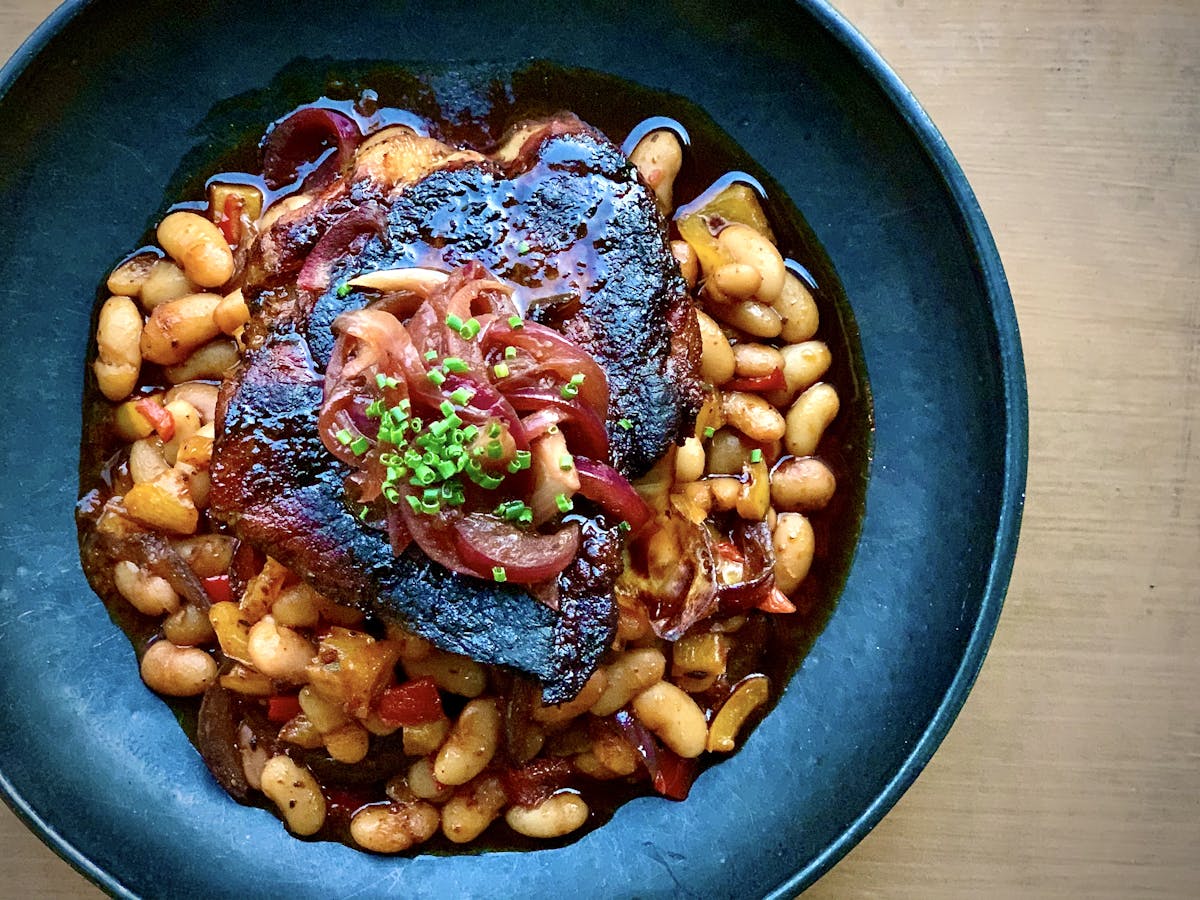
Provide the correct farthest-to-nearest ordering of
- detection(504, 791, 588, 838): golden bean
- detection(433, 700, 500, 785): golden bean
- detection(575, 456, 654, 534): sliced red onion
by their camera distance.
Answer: detection(504, 791, 588, 838): golden bean, detection(433, 700, 500, 785): golden bean, detection(575, 456, 654, 534): sliced red onion

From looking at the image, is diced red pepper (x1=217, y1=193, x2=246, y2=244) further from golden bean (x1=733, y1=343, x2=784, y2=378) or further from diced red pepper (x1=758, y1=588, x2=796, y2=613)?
diced red pepper (x1=758, y1=588, x2=796, y2=613)

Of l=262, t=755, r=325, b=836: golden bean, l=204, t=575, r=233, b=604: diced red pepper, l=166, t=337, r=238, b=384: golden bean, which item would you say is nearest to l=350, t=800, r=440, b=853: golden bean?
l=262, t=755, r=325, b=836: golden bean

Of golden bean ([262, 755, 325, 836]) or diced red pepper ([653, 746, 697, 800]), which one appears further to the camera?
diced red pepper ([653, 746, 697, 800])

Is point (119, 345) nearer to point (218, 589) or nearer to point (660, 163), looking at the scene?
point (218, 589)

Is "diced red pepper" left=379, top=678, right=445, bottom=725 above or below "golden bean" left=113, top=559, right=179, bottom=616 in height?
below

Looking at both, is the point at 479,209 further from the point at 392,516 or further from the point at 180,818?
the point at 180,818

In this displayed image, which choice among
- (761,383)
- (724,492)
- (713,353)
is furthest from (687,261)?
(724,492)

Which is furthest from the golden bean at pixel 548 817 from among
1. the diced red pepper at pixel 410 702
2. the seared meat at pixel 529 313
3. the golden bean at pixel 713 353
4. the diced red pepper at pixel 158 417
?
the diced red pepper at pixel 158 417
